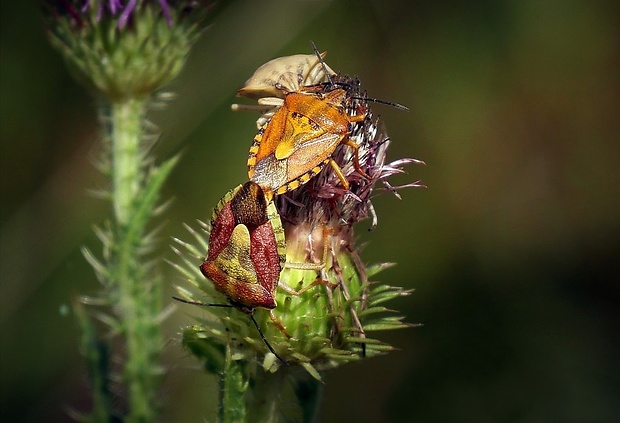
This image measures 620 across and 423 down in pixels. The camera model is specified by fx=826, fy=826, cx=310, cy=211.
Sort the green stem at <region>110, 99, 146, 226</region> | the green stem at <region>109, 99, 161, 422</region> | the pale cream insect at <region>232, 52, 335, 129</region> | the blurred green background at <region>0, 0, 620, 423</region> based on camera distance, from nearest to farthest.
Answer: the pale cream insect at <region>232, 52, 335, 129</region>, the green stem at <region>109, 99, 161, 422</region>, the green stem at <region>110, 99, 146, 226</region>, the blurred green background at <region>0, 0, 620, 423</region>

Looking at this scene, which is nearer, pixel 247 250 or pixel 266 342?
pixel 247 250

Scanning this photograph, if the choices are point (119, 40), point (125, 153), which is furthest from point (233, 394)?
point (119, 40)

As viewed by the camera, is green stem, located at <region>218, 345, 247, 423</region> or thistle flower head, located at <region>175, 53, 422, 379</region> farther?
thistle flower head, located at <region>175, 53, 422, 379</region>

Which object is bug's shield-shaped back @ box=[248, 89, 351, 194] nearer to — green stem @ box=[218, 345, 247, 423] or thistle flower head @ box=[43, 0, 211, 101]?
green stem @ box=[218, 345, 247, 423]

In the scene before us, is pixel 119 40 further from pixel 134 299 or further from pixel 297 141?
pixel 297 141

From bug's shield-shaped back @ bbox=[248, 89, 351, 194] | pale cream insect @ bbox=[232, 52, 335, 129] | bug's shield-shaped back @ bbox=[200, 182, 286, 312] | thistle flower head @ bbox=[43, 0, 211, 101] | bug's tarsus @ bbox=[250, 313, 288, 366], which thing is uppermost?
thistle flower head @ bbox=[43, 0, 211, 101]

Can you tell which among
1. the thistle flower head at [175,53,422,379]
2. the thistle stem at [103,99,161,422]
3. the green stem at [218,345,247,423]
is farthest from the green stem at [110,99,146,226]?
the green stem at [218,345,247,423]

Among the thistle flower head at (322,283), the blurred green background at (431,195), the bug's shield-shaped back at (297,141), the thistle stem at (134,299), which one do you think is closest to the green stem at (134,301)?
the thistle stem at (134,299)

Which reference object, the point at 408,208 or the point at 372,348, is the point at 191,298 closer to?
the point at 372,348
